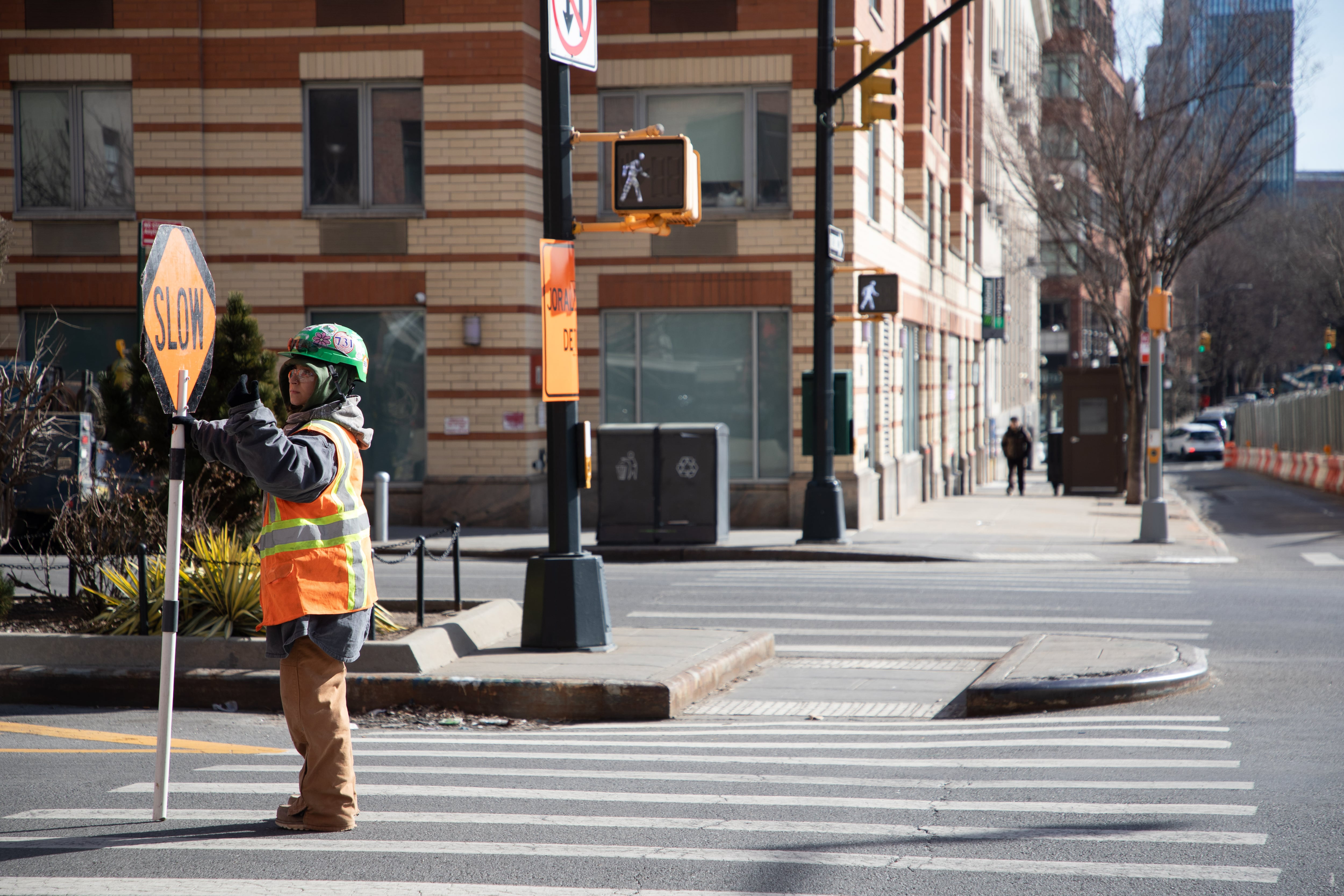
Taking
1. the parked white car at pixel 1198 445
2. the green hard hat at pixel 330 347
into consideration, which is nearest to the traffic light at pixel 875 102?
the green hard hat at pixel 330 347

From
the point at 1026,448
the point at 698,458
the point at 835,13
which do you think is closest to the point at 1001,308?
the point at 1026,448

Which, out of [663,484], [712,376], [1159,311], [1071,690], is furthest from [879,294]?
[1071,690]

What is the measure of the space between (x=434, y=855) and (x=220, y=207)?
1671 cm

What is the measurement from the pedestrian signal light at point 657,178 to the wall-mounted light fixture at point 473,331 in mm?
10397

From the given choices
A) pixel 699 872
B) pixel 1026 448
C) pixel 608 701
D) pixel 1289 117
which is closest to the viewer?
pixel 699 872

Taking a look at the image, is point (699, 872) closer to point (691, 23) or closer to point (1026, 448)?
point (691, 23)

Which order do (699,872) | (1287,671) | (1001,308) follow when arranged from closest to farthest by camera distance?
(699,872), (1287,671), (1001,308)

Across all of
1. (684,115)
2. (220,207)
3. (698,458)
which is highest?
(684,115)

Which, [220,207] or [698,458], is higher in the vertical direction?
[220,207]

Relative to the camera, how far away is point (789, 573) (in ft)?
48.8

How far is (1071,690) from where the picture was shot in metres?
8.02

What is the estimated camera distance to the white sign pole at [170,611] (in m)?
5.11

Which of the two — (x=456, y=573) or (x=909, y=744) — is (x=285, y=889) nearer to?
(x=909, y=744)

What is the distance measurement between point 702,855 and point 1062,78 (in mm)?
26655
